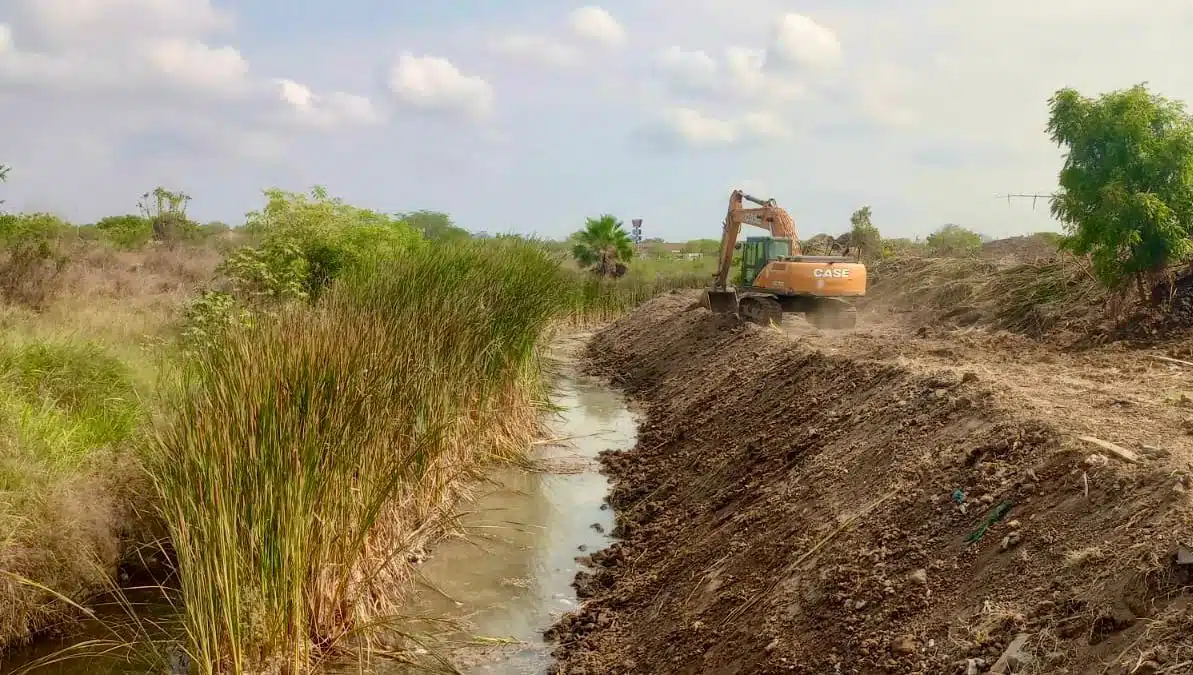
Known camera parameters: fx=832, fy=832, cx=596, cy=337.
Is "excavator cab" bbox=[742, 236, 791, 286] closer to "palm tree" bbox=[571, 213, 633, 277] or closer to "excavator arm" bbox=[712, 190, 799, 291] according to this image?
"excavator arm" bbox=[712, 190, 799, 291]

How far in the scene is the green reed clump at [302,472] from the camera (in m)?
3.65

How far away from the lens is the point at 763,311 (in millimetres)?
13914

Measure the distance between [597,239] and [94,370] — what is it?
23.7 m

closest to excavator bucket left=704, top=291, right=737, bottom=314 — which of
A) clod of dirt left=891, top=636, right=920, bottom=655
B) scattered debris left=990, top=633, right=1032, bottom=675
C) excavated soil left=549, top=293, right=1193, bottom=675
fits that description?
excavated soil left=549, top=293, right=1193, bottom=675

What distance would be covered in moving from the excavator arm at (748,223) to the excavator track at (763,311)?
1354mm

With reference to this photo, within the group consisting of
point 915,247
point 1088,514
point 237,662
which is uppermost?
point 915,247

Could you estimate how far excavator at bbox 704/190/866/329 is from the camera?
44.6 ft

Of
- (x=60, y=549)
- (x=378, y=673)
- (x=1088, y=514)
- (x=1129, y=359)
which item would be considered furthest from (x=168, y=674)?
(x=1129, y=359)

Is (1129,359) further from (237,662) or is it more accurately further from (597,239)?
(597,239)

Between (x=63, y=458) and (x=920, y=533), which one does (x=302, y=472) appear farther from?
(x=920, y=533)

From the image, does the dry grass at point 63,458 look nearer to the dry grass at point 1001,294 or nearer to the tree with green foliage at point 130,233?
the dry grass at point 1001,294

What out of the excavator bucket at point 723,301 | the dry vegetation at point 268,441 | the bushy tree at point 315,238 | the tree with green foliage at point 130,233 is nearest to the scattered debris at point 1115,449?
the dry vegetation at point 268,441

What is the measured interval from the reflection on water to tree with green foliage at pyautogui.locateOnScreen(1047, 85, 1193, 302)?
6121 mm

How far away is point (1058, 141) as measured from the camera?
938 cm
